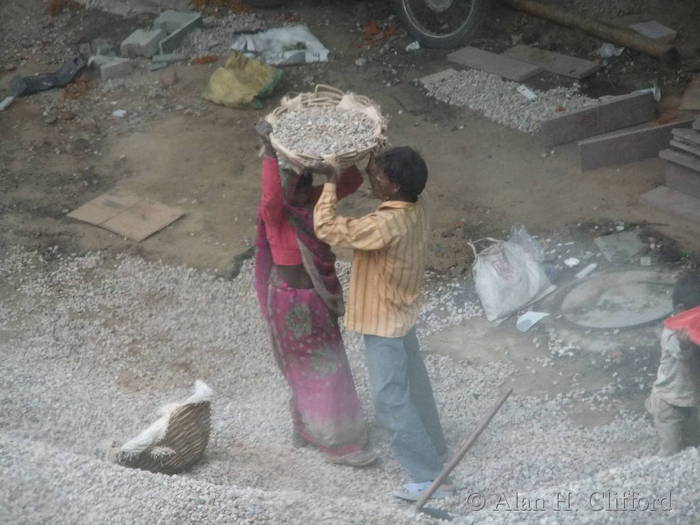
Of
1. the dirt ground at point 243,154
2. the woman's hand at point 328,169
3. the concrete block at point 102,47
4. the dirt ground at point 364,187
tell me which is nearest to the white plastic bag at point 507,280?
the dirt ground at point 364,187

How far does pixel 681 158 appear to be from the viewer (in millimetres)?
6543

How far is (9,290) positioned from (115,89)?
3.05 m

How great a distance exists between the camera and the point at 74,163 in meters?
8.08

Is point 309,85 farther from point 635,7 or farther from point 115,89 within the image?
point 635,7

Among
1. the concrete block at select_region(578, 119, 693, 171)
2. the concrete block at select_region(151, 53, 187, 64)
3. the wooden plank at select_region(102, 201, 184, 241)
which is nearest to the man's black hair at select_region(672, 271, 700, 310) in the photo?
the concrete block at select_region(578, 119, 693, 171)

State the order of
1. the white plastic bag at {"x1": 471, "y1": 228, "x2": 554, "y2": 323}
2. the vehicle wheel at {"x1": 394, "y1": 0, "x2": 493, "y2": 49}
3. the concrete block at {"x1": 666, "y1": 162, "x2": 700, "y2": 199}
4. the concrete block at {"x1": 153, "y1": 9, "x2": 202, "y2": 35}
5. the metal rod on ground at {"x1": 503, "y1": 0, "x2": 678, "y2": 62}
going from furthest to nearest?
the concrete block at {"x1": 153, "y1": 9, "x2": 202, "y2": 35}, the vehicle wheel at {"x1": 394, "y1": 0, "x2": 493, "y2": 49}, the metal rod on ground at {"x1": 503, "y1": 0, "x2": 678, "y2": 62}, the concrete block at {"x1": 666, "y1": 162, "x2": 700, "y2": 199}, the white plastic bag at {"x1": 471, "y1": 228, "x2": 554, "y2": 323}

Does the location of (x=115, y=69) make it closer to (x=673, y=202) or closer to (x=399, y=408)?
(x=673, y=202)

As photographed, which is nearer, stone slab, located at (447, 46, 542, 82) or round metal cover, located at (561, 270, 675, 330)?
round metal cover, located at (561, 270, 675, 330)

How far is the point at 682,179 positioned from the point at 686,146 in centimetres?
23

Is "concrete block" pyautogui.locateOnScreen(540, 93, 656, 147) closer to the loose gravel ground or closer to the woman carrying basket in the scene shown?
the loose gravel ground

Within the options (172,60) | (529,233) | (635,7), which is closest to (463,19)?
(635,7)

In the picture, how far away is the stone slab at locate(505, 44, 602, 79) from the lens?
27.6ft

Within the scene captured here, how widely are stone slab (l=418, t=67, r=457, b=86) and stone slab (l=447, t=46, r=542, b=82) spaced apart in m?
0.22

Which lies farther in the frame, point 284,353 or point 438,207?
point 438,207
